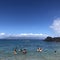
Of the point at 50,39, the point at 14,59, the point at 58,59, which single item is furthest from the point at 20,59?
the point at 50,39

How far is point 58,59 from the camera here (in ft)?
85.3

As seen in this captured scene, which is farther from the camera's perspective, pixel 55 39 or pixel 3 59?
pixel 55 39

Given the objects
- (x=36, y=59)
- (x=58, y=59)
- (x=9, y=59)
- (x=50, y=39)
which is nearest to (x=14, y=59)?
(x=9, y=59)

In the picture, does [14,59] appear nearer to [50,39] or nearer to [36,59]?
[36,59]

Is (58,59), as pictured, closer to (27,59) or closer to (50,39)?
(27,59)

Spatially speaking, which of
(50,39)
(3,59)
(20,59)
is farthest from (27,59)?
(50,39)

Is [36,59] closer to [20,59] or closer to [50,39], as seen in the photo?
[20,59]

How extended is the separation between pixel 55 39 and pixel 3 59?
251 feet

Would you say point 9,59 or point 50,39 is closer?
point 9,59

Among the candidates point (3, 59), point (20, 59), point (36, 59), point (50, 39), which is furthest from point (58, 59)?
point (50, 39)

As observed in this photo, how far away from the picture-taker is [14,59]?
86.6ft

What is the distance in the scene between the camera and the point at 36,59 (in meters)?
26.2

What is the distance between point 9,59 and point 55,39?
251 feet

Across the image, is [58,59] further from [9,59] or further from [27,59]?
[9,59]
